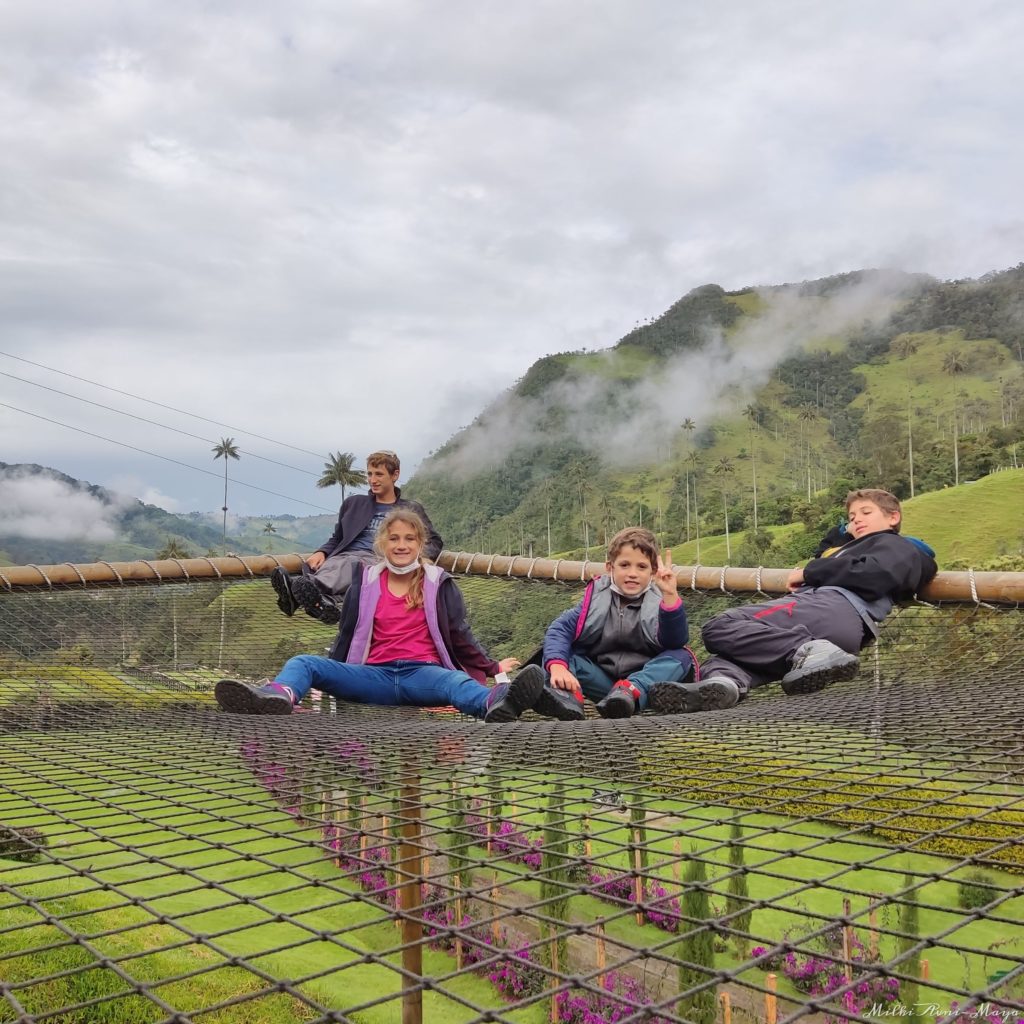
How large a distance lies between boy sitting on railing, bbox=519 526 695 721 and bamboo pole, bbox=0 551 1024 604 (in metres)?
0.63

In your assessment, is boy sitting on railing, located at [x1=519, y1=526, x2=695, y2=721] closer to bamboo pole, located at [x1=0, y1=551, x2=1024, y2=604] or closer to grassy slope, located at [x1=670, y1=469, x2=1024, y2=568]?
bamboo pole, located at [x1=0, y1=551, x2=1024, y2=604]

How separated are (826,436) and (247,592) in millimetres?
72981

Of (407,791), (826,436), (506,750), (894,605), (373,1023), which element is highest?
(826,436)

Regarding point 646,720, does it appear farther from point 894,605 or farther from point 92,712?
point 92,712

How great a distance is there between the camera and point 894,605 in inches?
120

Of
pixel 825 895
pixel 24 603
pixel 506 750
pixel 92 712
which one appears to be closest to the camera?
pixel 506 750

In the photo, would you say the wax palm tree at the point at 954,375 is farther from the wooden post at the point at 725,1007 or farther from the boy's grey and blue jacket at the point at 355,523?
the boy's grey and blue jacket at the point at 355,523

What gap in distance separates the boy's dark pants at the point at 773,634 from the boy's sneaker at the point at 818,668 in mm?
51

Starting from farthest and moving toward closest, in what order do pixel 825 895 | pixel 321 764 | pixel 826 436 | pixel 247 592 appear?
1. pixel 826 436
2. pixel 825 895
3. pixel 247 592
4. pixel 321 764

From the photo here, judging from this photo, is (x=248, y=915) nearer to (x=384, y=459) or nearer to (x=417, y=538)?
(x=384, y=459)

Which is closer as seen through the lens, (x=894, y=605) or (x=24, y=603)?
(x=894, y=605)

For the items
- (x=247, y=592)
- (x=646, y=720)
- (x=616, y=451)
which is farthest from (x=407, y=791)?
(x=616, y=451)

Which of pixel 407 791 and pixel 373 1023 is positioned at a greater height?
pixel 407 791

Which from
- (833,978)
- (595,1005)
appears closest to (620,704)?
(833,978)
